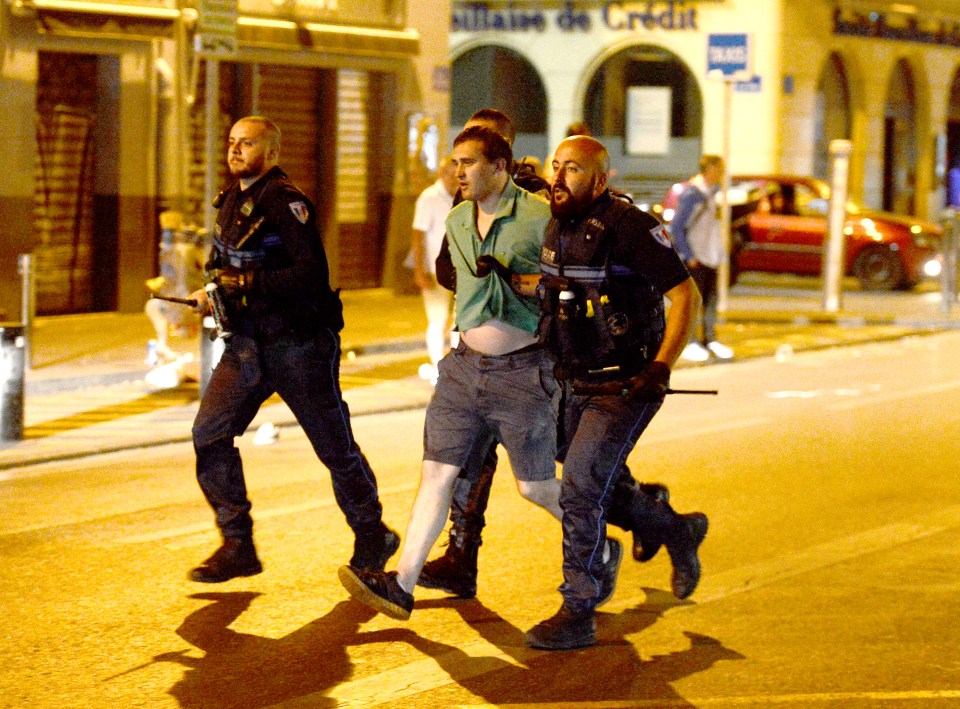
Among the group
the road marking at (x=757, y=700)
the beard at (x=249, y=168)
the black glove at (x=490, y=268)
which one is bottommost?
the road marking at (x=757, y=700)

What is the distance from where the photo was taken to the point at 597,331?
6.39 meters

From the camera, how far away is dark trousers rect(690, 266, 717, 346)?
15344 millimetres

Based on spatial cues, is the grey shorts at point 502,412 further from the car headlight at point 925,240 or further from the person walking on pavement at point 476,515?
the car headlight at point 925,240


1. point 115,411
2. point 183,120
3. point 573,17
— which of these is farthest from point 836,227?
point 573,17

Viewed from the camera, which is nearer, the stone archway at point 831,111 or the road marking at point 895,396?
the road marking at point 895,396

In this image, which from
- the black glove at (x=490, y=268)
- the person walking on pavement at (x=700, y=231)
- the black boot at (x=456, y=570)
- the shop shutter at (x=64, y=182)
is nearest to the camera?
the black glove at (x=490, y=268)

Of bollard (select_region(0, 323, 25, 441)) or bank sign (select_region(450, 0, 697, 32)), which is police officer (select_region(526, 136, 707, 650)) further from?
bank sign (select_region(450, 0, 697, 32))

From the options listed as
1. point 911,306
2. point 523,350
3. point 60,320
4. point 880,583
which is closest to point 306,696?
point 523,350

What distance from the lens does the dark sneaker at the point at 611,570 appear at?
6730mm

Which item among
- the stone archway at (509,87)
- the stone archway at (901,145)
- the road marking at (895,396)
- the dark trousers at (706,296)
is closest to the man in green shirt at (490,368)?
the road marking at (895,396)

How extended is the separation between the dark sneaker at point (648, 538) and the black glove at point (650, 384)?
839 mm

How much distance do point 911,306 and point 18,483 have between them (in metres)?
Answer: 14.7

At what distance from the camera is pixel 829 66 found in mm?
33688

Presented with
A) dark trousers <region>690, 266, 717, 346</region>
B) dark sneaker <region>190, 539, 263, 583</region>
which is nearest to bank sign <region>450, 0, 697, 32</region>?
dark trousers <region>690, 266, 717, 346</region>
